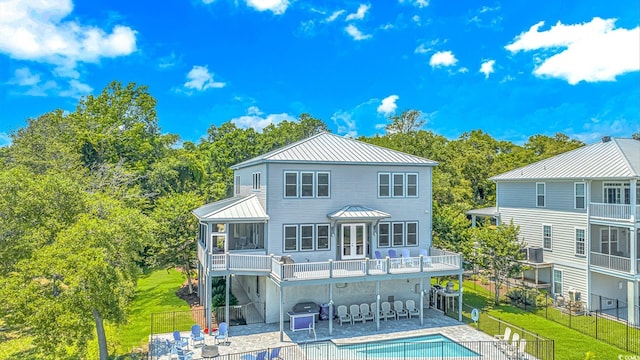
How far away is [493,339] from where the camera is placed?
16.7 metres

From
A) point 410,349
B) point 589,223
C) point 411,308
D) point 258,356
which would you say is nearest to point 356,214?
point 411,308

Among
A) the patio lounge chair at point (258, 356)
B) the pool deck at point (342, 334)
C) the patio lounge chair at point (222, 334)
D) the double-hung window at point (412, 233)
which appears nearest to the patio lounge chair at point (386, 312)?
the pool deck at point (342, 334)

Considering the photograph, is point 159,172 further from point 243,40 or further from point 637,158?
point 637,158

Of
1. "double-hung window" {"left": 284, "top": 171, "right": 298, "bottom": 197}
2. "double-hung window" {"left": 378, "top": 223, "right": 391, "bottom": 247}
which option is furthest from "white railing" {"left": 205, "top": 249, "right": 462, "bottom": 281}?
"double-hung window" {"left": 284, "top": 171, "right": 298, "bottom": 197}

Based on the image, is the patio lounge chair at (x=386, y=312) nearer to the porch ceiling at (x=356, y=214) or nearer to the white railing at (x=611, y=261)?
the porch ceiling at (x=356, y=214)

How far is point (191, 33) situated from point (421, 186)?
110 ft

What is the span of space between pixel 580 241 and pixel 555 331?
6.51 meters

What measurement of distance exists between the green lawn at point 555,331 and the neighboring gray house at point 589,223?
8.87 ft

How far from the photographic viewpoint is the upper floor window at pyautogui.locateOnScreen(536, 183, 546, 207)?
80.0 ft

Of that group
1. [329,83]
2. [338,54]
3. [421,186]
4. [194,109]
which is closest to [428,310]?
[421,186]

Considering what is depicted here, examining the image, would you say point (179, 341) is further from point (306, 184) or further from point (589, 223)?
point (589, 223)

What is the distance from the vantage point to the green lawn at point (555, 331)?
1539cm

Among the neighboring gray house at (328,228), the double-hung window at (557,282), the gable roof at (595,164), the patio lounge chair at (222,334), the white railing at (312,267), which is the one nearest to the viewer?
the patio lounge chair at (222,334)

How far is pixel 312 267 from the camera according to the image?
17.8m
